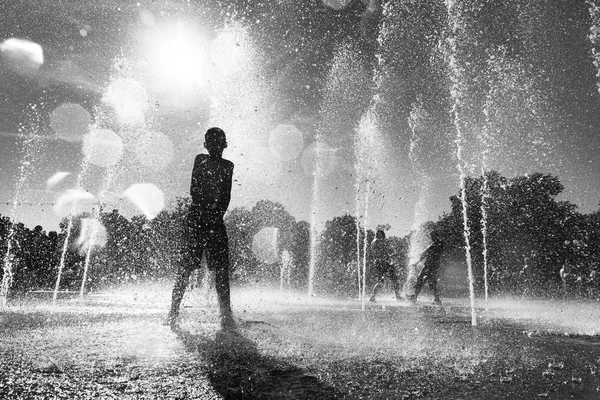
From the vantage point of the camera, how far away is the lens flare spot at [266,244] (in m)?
57.9

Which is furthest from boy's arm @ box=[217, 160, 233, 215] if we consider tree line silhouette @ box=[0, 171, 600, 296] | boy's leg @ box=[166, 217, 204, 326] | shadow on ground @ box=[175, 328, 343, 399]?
tree line silhouette @ box=[0, 171, 600, 296]

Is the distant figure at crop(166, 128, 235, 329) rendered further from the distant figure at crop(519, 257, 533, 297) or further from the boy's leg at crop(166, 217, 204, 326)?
the distant figure at crop(519, 257, 533, 297)

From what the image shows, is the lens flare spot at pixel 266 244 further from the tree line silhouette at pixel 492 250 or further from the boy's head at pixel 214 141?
the boy's head at pixel 214 141

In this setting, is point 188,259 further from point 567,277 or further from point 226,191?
point 567,277

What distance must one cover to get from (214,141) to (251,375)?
137 inches

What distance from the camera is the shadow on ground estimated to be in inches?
71.7

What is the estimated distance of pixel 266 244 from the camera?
61.2m

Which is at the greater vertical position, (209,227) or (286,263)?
(286,263)

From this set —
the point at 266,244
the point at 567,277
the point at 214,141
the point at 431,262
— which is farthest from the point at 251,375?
the point at 266,244

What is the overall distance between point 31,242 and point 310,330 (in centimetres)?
2666

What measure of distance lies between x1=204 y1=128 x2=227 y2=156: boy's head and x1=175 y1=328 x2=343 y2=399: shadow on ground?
2667 millimetres

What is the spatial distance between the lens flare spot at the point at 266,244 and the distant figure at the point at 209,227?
5224 centimetres

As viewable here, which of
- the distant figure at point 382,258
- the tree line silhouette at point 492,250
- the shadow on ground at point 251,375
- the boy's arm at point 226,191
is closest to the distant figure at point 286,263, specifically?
the tree line silhouette at point 492,250

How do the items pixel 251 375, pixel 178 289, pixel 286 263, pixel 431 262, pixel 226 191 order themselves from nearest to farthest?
pixel 251 375 < pixel 178 289 < pixel 226 191 < pixel 431 262 < pixel 286 263
